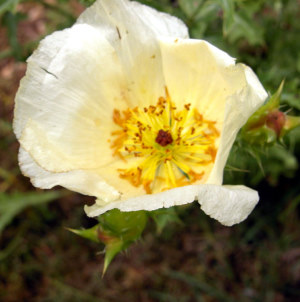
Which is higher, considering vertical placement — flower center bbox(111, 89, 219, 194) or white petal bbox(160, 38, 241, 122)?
white petal bbox(160, 38, 241, 122)

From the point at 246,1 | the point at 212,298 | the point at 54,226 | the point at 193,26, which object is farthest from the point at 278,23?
the point at 54,226

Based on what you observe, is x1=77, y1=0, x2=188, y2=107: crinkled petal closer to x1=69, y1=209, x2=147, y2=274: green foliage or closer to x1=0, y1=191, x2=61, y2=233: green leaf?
x1=69, y1=209, x2=147, y2=274: green foliage

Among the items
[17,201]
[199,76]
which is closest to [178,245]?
Result: [17,201]

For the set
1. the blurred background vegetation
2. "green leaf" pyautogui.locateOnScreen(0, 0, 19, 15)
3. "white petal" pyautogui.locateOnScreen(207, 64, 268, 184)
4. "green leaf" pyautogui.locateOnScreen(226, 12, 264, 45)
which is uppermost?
"green leaf" pyautogui.locateOnScreen(0, 0, 19, 15)

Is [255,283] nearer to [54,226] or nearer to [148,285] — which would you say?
[148,285]

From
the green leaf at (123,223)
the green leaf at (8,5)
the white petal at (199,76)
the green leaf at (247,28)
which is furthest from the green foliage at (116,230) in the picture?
the green leaf at (247,28)

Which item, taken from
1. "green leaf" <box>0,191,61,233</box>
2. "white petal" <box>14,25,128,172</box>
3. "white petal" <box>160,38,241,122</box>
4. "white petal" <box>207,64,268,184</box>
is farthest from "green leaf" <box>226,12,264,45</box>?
"green leaf" <box>0,191,61,233</box>
